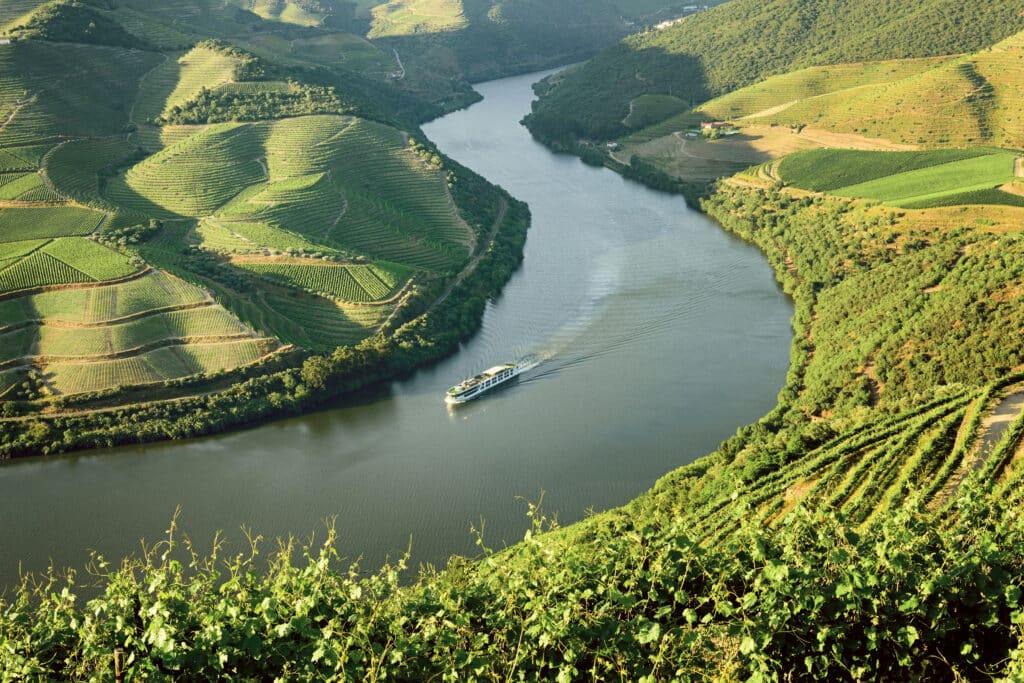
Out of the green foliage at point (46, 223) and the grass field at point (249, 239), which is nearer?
the green foliage at point (46, 223)

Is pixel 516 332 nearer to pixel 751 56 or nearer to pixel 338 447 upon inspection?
pixel 338 447

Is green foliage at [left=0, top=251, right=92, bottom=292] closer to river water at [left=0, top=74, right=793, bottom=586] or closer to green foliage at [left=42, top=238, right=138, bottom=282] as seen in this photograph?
green foliage at [left=42, top=238, right=138, bottom=282]

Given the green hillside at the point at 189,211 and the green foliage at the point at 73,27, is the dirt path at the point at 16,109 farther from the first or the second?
the green foliage at the point at 73,27

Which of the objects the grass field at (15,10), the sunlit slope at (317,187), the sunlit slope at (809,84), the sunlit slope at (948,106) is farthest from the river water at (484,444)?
the grass field at (15,10)

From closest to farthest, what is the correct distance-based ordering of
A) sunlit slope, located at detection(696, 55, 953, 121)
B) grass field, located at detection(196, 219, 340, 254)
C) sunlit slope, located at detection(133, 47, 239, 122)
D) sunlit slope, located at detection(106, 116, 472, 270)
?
grass field, located at detection(196, 219, 340, 254), sunlit slope, located at detection(106, 116, 472, 270), sunlit slope, located at detection(133, 47, 239, 122), sunlit slope, located at detection(696, 55, 953, 121)

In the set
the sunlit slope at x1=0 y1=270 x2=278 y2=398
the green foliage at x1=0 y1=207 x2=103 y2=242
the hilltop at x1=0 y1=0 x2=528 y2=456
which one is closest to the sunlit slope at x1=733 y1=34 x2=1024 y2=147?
the hilltop at x1=0 y1=0 x2=528 y2=456

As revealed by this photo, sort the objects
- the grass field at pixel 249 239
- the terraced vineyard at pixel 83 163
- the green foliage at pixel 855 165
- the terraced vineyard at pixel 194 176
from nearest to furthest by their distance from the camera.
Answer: the grass field at pixel 249 239
the terraced vineyard at pixel 83 163
the terraced vineyard at pixel 194 176
the green foliage at pixel 855 165

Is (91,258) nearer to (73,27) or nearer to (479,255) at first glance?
(479,255)

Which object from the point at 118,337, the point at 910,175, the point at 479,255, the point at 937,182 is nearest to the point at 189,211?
the point at 118,337
